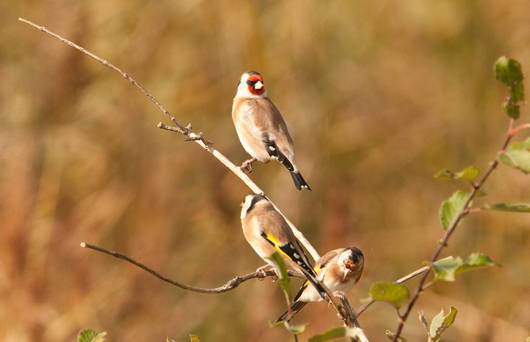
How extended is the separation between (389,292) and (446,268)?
0.12 m

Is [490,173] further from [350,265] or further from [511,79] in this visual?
[350,265]

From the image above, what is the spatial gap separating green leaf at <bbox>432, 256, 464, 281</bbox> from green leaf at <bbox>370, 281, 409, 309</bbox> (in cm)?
7

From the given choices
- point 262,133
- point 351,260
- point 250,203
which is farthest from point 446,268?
point 262,133

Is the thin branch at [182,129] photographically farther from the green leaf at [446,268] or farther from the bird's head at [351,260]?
the bird's head at [351,260]

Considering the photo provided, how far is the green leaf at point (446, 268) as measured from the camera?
4.75 ft

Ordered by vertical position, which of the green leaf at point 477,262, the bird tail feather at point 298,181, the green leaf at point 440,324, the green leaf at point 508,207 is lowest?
the green leaf at point 477,262

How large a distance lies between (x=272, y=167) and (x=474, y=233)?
2212 mm

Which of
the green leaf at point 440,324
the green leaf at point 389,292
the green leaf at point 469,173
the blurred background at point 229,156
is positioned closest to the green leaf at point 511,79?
the green leaf at point 469,173

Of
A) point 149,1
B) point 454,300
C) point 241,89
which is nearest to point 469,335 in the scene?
point 454,300

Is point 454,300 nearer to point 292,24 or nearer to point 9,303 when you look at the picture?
point 292,24

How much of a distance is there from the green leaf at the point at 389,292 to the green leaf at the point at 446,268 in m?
0.07

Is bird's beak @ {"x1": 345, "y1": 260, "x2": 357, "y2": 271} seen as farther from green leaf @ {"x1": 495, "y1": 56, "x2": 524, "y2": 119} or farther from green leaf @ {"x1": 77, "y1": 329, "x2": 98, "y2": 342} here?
green leaf @ {"x1": 495, "y1": 56, "x2": 524, "y2": 119}

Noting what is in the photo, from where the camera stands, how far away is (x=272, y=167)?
796 cm

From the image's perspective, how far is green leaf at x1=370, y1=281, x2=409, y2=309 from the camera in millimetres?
1434
